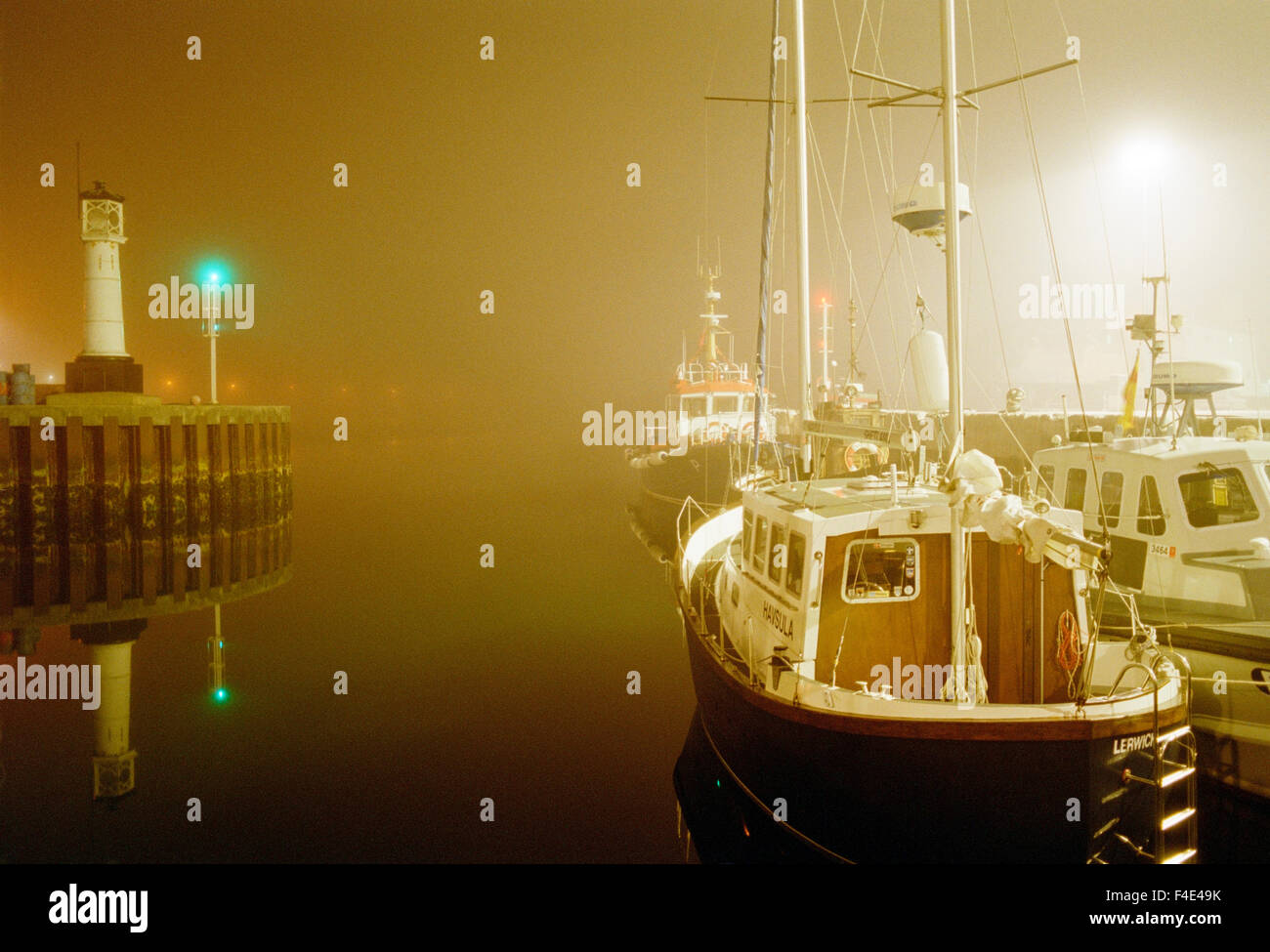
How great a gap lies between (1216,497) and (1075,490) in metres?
1.78

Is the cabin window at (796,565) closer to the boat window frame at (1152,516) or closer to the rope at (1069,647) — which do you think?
the rope at (1069,647)

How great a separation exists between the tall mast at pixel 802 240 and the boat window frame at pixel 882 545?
133 inches

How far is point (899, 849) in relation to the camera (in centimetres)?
513

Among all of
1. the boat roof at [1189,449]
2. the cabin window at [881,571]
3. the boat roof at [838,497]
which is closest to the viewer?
the cabin window at [881,571]

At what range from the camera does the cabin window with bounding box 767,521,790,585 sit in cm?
649

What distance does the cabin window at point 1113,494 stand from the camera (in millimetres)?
9047

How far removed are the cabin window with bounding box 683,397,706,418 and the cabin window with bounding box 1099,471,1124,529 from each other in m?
19.7

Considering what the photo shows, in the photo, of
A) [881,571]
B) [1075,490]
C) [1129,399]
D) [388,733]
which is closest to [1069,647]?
[881,571]

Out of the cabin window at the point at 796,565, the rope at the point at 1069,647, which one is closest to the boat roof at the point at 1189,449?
the rope at the point at 1069,647

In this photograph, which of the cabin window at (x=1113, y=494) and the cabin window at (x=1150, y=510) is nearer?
the cabin window at (x=1150, y=510)

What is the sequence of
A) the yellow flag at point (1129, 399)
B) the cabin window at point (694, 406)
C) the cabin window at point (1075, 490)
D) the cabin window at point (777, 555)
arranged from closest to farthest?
the cabin window at point (777, 555), the cabin window at point (1075, 490), the yellow flag at point (1129, 399), the cabin window at point (694, 406)
